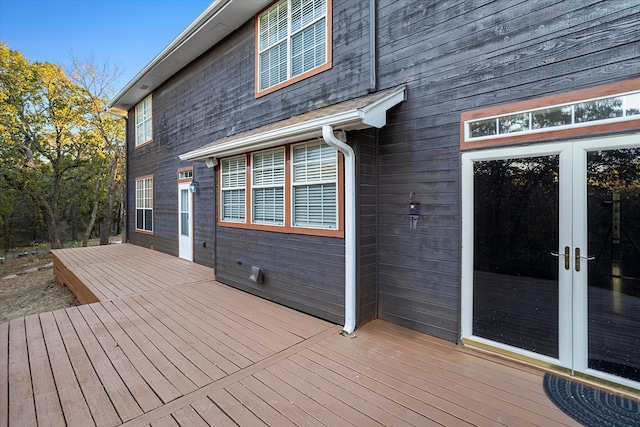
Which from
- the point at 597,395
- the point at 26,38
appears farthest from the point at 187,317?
the point at 26,38

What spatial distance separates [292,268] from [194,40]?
209 inches

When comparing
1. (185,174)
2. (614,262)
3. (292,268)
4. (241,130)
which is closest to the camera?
(614,262)

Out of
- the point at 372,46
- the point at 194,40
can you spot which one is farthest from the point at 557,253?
the point at 194,40

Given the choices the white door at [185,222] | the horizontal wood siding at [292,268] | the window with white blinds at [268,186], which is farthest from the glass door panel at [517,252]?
the white door at [185,222]

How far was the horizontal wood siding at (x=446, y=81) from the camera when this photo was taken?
2.34 m

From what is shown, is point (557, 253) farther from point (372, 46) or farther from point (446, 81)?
point (372, 46)

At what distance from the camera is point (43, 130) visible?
13.8 meters

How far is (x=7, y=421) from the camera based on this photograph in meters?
1.99

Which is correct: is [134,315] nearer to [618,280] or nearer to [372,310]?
[372,310]

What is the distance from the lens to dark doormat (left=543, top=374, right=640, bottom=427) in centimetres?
192

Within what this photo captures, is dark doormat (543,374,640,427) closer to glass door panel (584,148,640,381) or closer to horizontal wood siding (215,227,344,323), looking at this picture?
glass door panel (584,148,640,381)

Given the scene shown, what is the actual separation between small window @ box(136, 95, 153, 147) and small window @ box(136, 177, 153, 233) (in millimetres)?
1320

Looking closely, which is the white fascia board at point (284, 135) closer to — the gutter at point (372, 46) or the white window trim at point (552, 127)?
the gutter at point (372, 46)

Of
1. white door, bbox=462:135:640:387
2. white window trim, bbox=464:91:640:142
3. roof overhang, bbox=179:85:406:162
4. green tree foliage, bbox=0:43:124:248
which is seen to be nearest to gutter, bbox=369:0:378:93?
roof overhang, bbox=179:85:406:162
